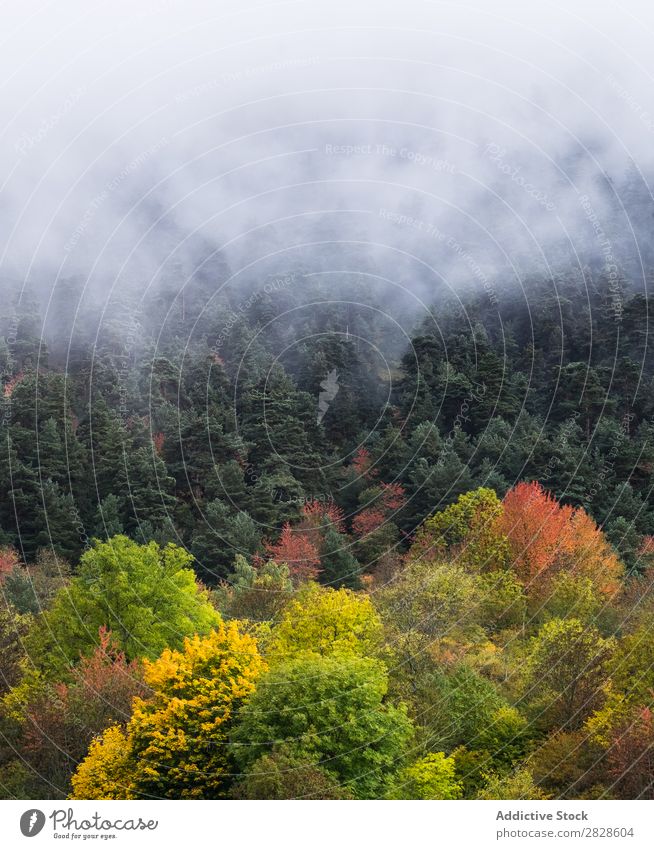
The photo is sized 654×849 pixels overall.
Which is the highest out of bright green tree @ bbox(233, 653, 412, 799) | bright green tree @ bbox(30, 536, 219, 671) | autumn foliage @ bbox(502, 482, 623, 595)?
autumn foliage @ bbox(502, 482, 623, 595)

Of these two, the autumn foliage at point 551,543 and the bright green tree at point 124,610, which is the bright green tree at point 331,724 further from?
the autumn foliage at point 551,543

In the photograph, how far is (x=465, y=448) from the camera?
3447 inches

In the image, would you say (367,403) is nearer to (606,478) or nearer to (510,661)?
(606,478)
